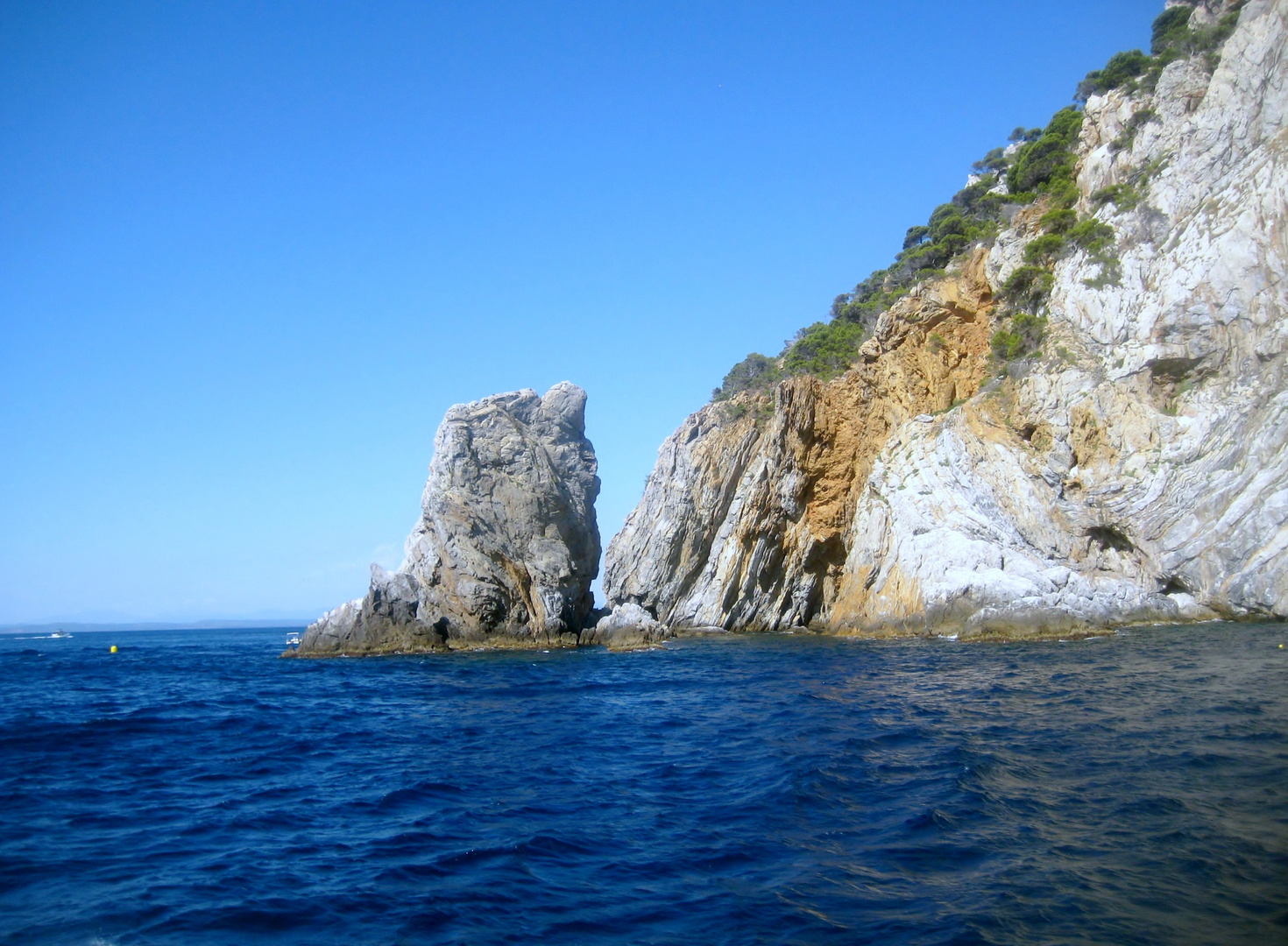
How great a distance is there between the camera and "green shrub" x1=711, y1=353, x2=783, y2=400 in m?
57.6

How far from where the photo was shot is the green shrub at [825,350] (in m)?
54.0

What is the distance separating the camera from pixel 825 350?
55.8 m

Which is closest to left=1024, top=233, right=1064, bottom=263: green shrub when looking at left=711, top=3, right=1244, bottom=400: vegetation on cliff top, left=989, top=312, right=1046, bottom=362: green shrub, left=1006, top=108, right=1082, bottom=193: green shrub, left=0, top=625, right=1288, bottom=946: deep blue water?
left=711, top=3, right=1244, bottom=400: vegetation on cliff top

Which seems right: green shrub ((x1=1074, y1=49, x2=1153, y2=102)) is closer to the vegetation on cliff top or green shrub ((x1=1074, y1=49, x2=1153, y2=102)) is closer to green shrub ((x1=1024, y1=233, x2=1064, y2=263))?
the vegetation on cliff top

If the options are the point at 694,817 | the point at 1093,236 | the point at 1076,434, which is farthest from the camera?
the point at 1093,236

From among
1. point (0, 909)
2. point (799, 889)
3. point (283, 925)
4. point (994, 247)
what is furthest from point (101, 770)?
point (994, 247)

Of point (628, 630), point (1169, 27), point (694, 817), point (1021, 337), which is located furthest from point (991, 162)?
point (694, 817)

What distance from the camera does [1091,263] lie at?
128 feet

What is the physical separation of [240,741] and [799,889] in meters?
14.5

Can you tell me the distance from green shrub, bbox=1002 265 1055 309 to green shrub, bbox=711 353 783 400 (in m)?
17.2

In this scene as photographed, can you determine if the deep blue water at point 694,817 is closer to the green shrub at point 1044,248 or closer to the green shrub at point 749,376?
the green shrub at point 1044,248

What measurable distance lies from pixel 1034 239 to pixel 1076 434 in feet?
40.0

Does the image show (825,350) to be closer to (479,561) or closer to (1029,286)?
(1029,286)

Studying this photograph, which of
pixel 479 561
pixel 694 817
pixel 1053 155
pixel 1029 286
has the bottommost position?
pixel 694 817
